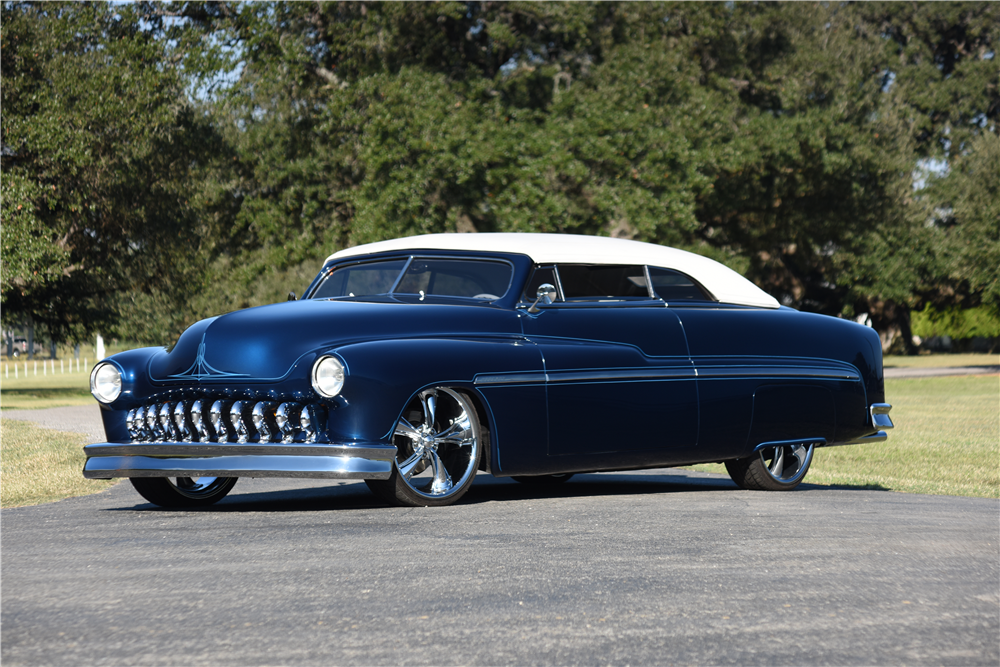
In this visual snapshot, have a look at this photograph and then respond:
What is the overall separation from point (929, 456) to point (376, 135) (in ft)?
49.8

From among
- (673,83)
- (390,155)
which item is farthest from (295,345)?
(673,83)

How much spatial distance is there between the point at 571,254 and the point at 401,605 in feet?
12.4

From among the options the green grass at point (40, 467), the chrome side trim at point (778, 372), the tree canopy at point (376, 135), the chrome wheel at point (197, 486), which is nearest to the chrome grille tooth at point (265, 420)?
the chrome wheel at point (197, 486)

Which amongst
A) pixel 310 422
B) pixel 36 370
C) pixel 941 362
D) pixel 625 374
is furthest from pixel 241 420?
pixel 36 370

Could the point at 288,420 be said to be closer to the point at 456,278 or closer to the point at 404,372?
the point at 404,372

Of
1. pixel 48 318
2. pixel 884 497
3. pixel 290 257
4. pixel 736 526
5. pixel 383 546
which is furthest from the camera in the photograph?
pixel 48 318

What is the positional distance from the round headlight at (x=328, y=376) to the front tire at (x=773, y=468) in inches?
131

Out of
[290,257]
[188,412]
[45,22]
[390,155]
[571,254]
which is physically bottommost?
[188,412]

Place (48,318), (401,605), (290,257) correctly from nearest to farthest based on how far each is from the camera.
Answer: (401,605) < (290,257) < (48,318)

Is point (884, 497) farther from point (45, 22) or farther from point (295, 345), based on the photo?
point (45, 22)

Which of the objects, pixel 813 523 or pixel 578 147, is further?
pixel 578 147

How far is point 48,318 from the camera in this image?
30.3 m

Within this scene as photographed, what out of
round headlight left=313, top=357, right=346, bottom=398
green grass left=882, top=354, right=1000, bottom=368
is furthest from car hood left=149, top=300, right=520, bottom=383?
green grass left=882, top=354, right=1000, bottom=368

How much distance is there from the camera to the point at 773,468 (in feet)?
27.5
